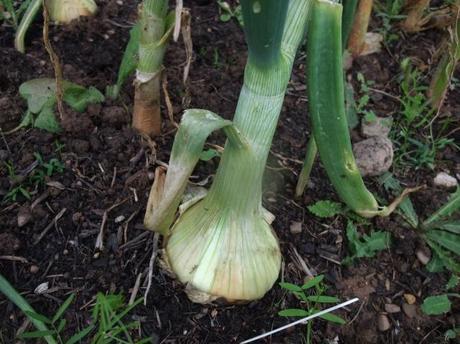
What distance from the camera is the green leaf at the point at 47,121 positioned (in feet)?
4.11

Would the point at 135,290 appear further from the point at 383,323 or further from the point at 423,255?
the point at 423,255

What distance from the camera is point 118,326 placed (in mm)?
985

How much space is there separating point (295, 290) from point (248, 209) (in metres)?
0.18

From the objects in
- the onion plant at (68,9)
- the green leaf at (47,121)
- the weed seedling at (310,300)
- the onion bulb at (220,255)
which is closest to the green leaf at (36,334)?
the onion bulb at (220,255)

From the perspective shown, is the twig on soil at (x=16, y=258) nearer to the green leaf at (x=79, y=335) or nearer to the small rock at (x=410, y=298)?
the green leaf at (x=79, y=335)

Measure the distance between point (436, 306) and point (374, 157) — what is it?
39 cm

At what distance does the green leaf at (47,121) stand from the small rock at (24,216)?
0.73 feet

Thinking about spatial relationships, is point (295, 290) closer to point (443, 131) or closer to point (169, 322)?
point (169, 322)

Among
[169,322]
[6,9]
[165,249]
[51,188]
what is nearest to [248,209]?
[165,249]

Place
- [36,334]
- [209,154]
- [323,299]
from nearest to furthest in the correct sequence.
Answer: [36,334]
[323,299]
[209,154]

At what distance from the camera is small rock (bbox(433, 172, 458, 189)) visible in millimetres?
1365

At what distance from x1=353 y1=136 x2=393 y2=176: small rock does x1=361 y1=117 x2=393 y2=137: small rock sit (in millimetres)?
103

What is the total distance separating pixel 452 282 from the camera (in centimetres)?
117

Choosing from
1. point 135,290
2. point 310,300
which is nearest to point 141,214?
point 135,290
